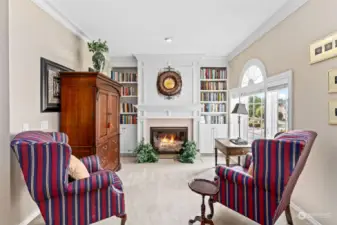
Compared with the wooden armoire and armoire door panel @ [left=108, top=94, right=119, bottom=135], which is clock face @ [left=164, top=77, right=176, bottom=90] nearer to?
armoire door panel @ [left=108, top=94, right=119, bottom=135]

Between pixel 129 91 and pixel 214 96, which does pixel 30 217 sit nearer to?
pixel 129 91

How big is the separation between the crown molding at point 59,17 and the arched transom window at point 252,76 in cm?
336

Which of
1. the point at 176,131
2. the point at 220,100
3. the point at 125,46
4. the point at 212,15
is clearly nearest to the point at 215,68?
the point at 220,100

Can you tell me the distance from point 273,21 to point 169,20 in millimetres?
1582

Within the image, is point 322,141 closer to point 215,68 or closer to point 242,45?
point 242,45

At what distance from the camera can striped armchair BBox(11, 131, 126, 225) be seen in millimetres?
2070

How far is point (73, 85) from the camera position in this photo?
353cm

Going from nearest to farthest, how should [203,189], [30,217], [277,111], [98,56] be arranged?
1. [203,189]
2. [30,217]
3. [277,111]
4. [98,56]

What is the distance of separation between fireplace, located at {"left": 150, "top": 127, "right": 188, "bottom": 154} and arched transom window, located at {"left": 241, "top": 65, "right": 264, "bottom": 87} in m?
1.97

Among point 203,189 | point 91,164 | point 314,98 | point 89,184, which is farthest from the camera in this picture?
point 91,164

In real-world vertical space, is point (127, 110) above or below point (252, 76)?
below

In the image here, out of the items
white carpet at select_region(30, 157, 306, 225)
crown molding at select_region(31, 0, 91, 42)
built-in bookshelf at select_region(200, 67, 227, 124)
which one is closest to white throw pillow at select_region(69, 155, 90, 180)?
white carpet at select_region(30, 157, 306, 225)

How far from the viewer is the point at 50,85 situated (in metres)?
3.28

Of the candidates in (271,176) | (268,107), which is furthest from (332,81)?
(268,107)
